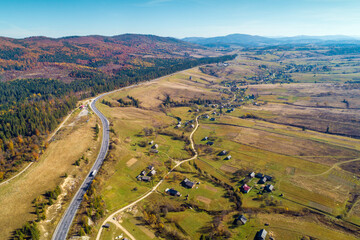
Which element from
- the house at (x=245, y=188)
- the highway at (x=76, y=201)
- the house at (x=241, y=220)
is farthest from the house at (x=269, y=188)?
the highway at (x=76, y=201)

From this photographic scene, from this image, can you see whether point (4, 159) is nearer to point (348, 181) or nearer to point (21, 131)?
point (21, 131)

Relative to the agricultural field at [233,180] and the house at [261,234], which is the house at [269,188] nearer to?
the agricultural field at [233,180]

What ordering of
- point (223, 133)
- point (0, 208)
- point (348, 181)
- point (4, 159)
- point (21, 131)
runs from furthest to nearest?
1. point (223, 133)
2. point (21, 131)
3. point (4, 159)
4. point (348, 181)
5. point (0, 208)

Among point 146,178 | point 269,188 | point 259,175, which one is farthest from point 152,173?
point 269,188

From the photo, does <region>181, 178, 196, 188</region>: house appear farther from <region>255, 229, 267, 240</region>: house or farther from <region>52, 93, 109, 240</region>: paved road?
<region>52, 93, 109, 240</region>: paved road

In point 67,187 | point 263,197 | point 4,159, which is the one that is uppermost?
point 4,159

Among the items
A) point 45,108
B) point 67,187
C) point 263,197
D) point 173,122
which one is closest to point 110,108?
point 45,108

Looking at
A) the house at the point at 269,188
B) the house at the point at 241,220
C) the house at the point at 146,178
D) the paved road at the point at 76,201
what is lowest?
the house at the point at 241,220

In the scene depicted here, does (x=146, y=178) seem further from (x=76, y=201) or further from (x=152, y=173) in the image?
(x=76, y=201)
